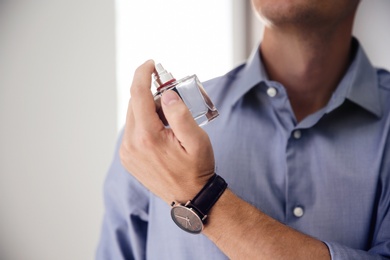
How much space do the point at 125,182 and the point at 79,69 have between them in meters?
0.25

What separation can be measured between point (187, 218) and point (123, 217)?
0.23 m

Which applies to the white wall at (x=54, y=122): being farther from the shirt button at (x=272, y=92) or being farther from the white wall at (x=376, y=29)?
the white wall at (x=376, y=29)

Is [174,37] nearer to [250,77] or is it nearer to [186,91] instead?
[250,77]

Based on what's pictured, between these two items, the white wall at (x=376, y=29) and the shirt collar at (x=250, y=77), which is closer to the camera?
the shirt collar at (x=250, y=77)

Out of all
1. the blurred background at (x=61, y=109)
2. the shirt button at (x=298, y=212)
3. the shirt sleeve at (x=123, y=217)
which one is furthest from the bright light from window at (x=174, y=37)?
the shirt button at (x=298, y=212)

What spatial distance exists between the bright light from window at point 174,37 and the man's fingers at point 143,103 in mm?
371

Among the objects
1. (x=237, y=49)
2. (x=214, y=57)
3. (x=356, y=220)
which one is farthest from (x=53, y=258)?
(x=237, y=49)

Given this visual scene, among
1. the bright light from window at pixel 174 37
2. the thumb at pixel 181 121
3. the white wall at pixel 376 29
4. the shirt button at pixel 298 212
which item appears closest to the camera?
the thumb at pixel 181 121

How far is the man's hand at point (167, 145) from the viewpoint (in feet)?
1.63

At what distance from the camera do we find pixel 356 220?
661mm

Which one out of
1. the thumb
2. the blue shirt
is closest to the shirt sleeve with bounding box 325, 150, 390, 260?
the blue shirt

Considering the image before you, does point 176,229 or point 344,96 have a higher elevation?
point 344,96

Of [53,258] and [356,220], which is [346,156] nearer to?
[356,220]

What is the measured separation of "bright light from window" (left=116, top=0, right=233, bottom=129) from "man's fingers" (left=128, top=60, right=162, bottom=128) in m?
0.37
